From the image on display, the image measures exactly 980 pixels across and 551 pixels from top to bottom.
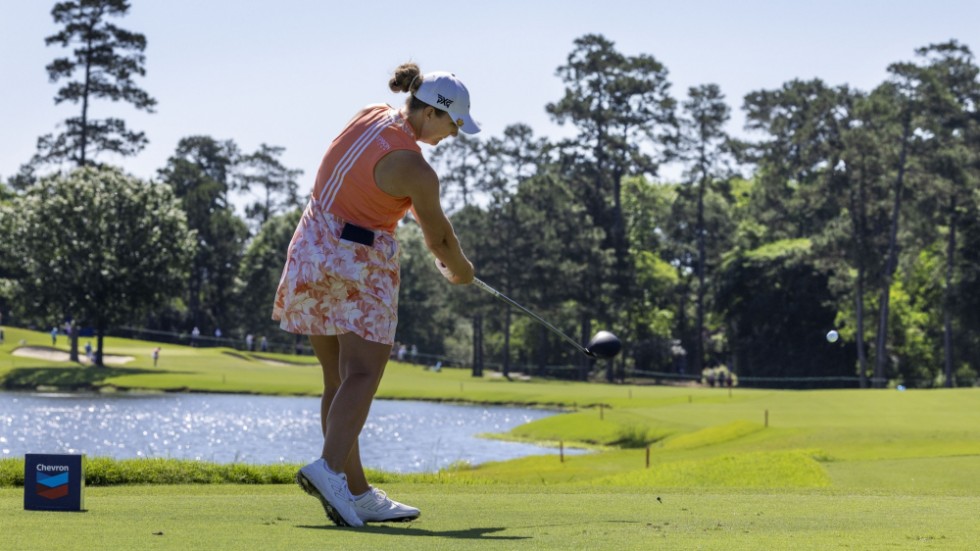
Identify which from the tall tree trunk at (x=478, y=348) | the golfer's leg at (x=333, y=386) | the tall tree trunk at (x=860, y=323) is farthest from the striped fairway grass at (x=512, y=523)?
the tall tree trunk at (x=478, y=348)

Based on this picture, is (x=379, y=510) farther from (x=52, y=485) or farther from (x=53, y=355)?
(x=53, y=355)

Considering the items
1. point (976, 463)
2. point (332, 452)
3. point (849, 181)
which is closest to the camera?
point (332, 452)

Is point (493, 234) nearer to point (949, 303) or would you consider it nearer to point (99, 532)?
point (949, 303)

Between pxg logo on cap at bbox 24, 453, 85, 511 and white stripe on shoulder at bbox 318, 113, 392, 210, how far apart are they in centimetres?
179

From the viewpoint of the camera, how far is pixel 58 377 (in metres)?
64.5

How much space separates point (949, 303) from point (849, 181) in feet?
27.9

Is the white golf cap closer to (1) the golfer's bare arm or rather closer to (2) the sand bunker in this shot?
(1) the golfer's bare arm

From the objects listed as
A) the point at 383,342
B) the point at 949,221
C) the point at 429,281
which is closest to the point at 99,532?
the point at 383,342

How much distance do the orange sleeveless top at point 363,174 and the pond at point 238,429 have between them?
1940 centimetres

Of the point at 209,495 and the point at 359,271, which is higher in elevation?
the point at 359,271

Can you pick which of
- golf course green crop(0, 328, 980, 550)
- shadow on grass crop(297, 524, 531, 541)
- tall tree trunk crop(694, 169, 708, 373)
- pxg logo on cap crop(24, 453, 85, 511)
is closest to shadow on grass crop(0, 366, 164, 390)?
tall tree trunk crop(694, 169, 708, 373)

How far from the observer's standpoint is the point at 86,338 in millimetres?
89625

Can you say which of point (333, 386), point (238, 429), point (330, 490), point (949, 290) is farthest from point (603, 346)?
point (949, 290)

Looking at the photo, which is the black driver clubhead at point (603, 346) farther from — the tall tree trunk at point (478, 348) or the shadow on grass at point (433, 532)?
the tall tree trunk at point (478, 348)
